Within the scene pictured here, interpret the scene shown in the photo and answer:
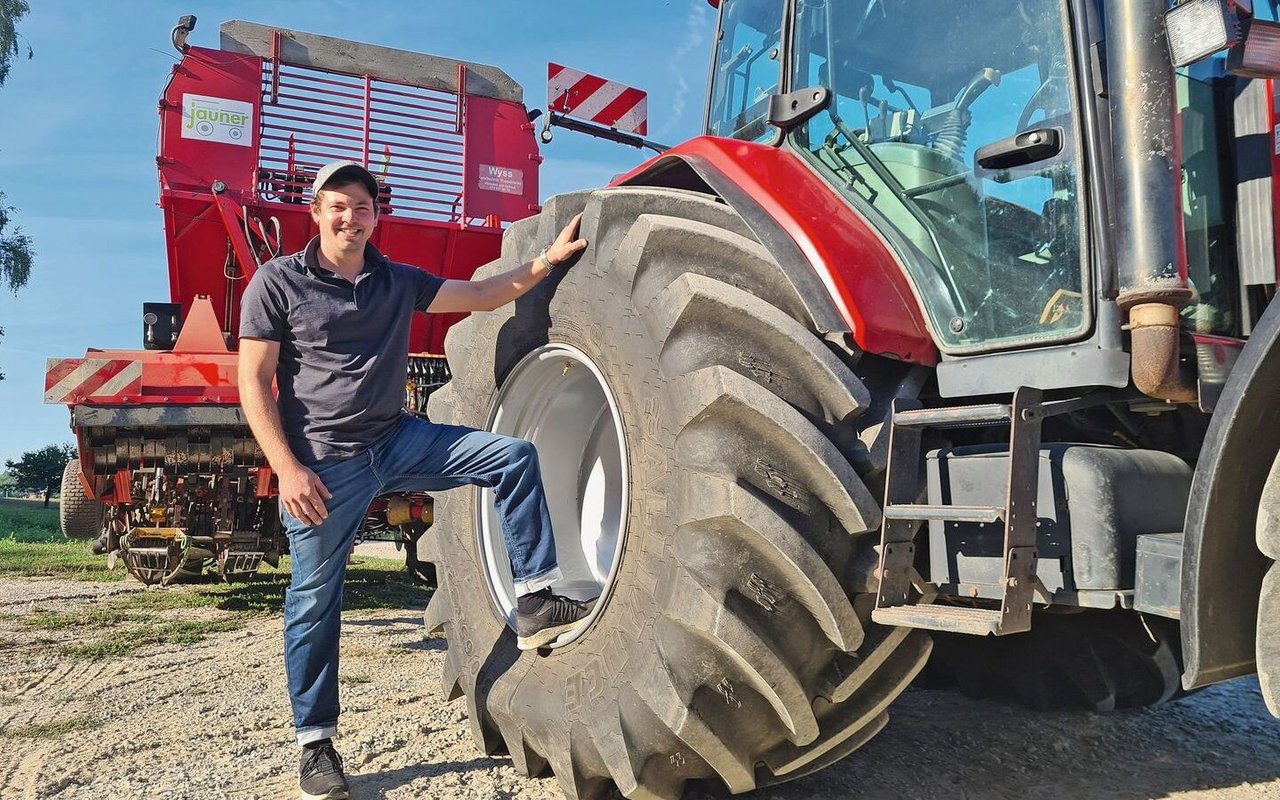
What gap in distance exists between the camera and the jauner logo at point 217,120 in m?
5.79

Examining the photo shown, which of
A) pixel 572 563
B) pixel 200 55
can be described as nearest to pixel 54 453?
pixel 200 55

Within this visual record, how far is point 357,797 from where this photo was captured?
102 inches

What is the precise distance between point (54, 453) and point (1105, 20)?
30536mm

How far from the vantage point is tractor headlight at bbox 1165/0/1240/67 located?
1650 mm

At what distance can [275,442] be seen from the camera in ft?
8.60

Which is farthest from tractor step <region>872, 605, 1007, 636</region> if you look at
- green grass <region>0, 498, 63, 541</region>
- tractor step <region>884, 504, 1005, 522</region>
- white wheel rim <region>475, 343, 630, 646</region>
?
green grass <region>0, 498, 63, 541</region>

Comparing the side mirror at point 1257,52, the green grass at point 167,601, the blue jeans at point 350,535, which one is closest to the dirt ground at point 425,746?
the blue jeans at point 350,535

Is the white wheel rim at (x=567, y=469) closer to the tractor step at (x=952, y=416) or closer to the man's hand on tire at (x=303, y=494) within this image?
the man's hand on tire at (x=303, y=494)

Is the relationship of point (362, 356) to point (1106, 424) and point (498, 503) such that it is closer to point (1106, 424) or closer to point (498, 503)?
point (498, 503)

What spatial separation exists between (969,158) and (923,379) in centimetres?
51

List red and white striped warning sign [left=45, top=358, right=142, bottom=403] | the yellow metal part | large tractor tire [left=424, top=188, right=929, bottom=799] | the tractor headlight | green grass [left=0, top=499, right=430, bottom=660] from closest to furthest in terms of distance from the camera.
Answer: the tractor headlight, large tractor tire [left=424, top=188, right=929, bottom=799], green grass [left=0, top=499, right=430, bottom=660], red and white striped warning sign [left=45, top=358, right=142, bottom=403], the yellow metal part

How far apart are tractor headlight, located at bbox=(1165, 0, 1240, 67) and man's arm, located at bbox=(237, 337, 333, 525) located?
221cm

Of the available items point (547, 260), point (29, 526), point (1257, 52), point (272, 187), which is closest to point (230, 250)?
point (272, 187)

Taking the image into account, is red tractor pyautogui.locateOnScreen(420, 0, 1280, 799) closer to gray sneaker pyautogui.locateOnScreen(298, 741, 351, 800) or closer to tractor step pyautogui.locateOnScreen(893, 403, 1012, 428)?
tractor step pyautogui.locateOnScreen(893, 403, 1012, 428)
